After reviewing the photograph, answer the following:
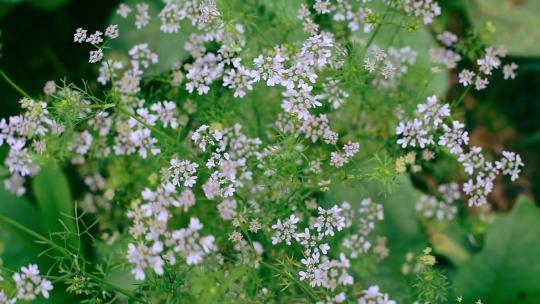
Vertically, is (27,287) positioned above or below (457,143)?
below

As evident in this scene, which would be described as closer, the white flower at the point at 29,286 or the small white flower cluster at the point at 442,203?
the white flower at the point at 29,286

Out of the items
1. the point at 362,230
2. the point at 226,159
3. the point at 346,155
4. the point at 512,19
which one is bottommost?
the point at 362,230

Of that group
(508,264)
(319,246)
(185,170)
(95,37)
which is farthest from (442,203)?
(95,37)

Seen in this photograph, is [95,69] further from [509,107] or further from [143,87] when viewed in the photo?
[509,107]

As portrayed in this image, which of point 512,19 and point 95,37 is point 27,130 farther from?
point 512,19

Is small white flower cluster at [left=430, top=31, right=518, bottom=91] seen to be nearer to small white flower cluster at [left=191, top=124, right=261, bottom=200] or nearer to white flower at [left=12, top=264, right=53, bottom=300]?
small white flower cluster at [left=191, top=124, right=261, bottom=200]

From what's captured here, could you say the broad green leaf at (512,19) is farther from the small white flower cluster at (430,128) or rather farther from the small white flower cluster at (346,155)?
the small white flower cluster at (346,155)

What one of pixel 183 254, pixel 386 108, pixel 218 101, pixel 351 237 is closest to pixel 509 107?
pixel 386 108

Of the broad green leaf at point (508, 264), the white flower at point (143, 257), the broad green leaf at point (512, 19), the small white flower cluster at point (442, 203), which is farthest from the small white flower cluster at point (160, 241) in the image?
the broad green leaf at point (512, 19)
